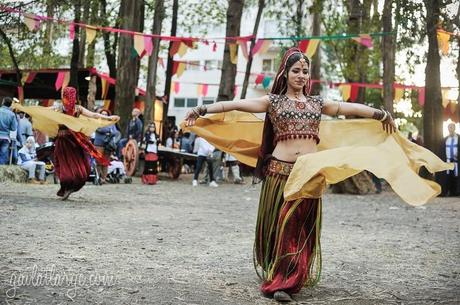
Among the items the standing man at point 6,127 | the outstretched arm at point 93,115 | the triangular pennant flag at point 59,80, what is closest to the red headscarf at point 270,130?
the outstretched arm at point 93,115

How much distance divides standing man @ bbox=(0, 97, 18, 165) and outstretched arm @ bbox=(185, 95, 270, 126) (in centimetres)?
1052

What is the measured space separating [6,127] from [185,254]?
963cm

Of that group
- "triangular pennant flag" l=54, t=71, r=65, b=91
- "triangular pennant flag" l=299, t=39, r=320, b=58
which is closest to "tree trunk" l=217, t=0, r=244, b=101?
"triangular pennant flag" l=299, t=39, r=320, b=58

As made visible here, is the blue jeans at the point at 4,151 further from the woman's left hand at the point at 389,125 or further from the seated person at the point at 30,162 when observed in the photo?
the woman's left hand at the point at 389,125

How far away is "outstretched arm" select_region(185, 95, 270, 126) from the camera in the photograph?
4.52 m

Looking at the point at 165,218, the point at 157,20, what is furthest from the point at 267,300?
the point at 157,20

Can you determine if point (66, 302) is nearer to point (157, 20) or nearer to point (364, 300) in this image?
point (364, 300)

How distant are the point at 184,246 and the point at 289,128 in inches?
91.0

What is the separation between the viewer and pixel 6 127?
1410cm

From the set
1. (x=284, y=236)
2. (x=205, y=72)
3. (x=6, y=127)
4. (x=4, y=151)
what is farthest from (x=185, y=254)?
(x=205, y=72)

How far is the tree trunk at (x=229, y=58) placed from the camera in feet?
59.1

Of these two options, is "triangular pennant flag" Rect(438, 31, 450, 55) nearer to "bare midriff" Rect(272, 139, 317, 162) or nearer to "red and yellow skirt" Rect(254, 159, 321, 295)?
"bare midriff" Rect(272, 139, 317, 162)

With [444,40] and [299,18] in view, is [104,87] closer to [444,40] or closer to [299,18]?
[299,18]

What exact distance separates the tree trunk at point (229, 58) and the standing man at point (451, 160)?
621cm
